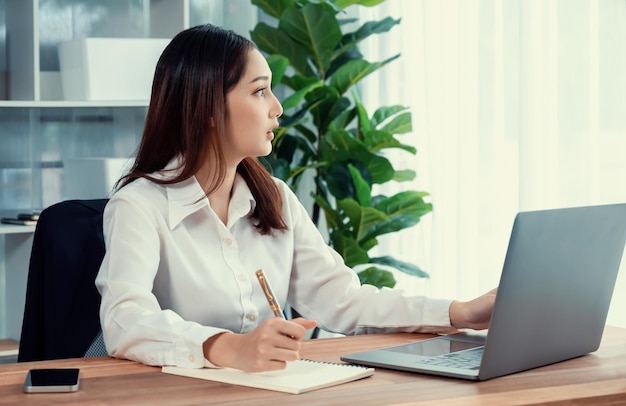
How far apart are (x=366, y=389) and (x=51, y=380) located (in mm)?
422

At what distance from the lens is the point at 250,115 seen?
1.81 m

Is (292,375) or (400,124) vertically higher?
(400,124)

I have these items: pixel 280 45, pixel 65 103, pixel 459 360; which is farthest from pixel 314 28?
pixel 459 360

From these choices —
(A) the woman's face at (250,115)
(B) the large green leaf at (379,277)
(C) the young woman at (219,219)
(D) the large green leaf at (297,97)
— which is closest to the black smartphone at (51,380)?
(C) the young woman at (219,219)

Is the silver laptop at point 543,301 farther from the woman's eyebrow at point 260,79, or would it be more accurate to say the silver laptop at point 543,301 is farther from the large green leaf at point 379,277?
the large green leaf at point 379,277

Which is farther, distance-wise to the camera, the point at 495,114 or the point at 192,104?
the point at 495,114

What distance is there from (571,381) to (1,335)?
2.37m

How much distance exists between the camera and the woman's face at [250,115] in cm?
180

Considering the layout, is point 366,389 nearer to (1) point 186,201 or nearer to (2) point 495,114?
(1) point 186,201

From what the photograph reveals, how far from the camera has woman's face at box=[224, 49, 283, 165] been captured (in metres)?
1.80

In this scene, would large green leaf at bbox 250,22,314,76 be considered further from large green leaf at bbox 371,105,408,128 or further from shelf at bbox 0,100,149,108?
shelf at bbox 0,100,149,108

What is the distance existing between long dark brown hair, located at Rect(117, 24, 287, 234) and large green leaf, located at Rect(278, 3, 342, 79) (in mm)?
A: 1344

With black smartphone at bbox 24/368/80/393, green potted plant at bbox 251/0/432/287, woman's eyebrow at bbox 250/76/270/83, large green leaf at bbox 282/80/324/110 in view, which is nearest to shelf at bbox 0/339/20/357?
green potted plant at bbox 251/0/432/287

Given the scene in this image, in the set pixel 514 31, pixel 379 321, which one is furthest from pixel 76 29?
pixel 379 321
